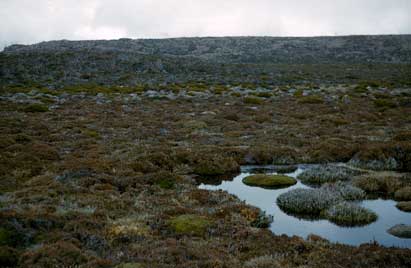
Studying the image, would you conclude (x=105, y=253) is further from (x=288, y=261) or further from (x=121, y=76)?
(x=121, y=76)

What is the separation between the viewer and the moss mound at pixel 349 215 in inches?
477

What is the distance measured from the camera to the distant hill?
6538 centimetres

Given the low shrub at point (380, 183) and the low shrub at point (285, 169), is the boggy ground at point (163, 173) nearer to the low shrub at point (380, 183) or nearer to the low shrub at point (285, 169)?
the low shrub at point (285, 169)

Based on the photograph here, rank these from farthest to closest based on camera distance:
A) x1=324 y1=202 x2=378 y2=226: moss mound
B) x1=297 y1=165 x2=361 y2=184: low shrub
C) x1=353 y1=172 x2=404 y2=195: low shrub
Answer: x1=297 y1=165 x2=361 y2=184: low shrub
x1=353 y1=172 x2=404 y2=195: low shrub
x1=324 y1=202 x2=378 y2=226: moss mound

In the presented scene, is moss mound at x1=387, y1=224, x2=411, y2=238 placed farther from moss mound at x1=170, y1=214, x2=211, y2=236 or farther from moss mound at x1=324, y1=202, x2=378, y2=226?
moss mound at x1=170, y1=214, x2=211, y2=236

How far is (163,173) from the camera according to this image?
622 inches

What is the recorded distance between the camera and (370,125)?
90.0ft

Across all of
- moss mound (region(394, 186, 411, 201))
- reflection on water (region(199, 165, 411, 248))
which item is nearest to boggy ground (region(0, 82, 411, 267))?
reflection on water (region(199, 165, 411, 248))

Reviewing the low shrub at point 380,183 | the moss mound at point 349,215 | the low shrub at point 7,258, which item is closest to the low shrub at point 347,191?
the low shrub at point 380,183

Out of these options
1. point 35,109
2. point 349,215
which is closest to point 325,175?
point 349,215

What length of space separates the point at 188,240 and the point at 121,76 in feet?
189

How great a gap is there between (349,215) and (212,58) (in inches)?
3639

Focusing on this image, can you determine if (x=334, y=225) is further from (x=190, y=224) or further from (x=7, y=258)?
(x=7, y=258)

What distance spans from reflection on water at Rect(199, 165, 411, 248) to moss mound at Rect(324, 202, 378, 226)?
0.74 ft
